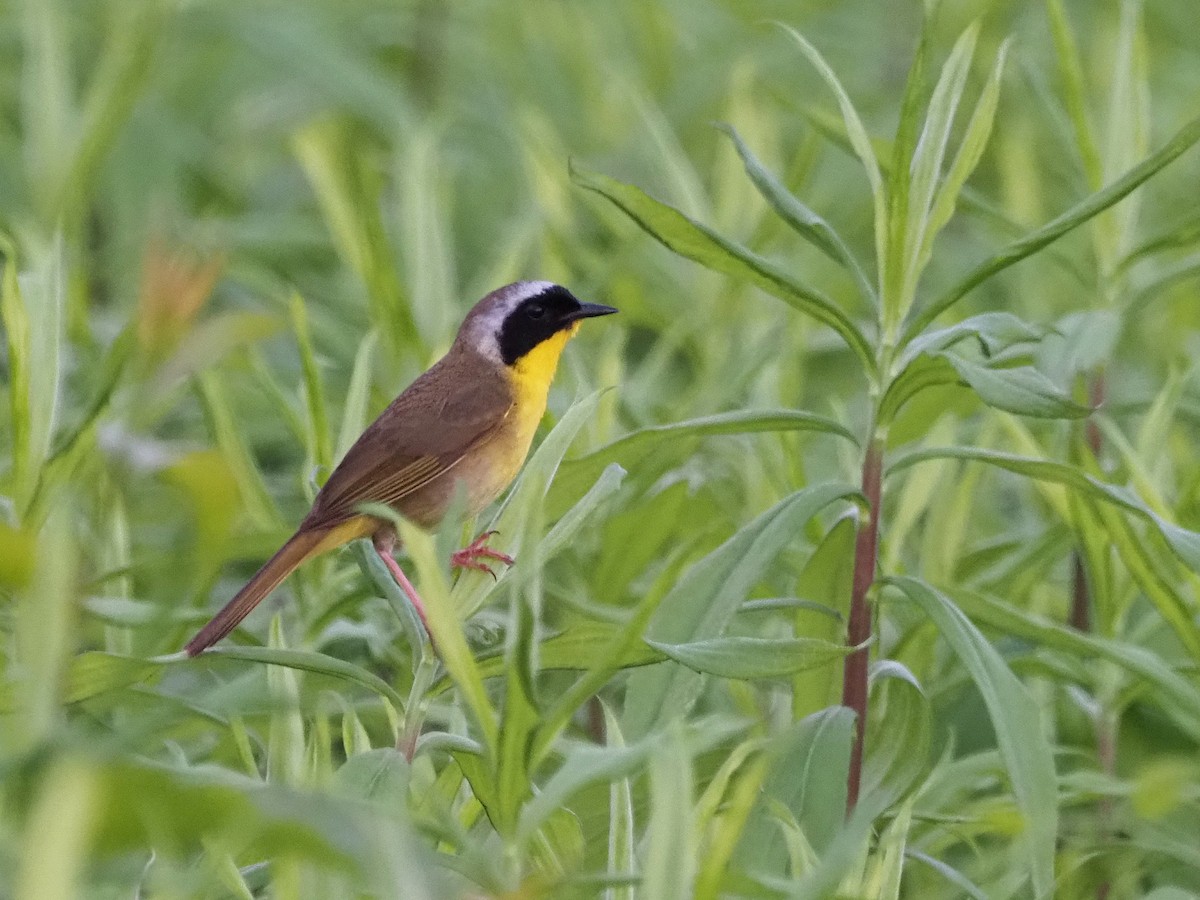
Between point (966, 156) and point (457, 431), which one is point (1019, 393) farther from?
point (457, 431)

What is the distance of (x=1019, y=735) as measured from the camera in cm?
169

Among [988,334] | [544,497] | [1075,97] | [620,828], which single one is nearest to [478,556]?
[544,497]

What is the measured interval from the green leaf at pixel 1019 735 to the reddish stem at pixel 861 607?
0.12 m

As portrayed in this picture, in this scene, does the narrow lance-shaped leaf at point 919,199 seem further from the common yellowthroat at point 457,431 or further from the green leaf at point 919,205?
the common yellowthroat at point 457,431

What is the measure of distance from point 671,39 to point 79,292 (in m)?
2.12

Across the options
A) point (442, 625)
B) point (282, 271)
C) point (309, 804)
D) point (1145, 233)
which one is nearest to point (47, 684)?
point (309, 804)

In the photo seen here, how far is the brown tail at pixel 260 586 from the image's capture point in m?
2.06

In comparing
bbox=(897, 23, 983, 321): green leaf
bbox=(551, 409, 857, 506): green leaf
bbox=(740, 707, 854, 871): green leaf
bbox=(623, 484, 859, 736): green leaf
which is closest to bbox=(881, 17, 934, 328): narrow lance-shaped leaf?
bbox=(897, 23, 983, 321): green leaf

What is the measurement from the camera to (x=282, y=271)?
3959mm

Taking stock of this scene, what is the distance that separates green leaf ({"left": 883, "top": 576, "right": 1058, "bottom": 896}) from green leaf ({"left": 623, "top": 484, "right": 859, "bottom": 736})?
0.52 feet

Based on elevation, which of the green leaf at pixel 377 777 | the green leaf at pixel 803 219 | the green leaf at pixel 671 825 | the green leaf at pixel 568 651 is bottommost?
the green leaf at pixel 671 825

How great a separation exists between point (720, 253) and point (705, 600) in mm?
387

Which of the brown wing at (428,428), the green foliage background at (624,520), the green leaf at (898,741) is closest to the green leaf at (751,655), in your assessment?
the green foliage background at (624,520)

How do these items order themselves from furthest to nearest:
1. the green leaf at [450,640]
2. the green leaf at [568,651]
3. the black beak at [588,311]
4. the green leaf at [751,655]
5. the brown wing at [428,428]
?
the black beak at [588,311], the brown wing at [428,428], the green leaf at [568,651], the green leaf at [751,655], the green leaf at [450,640]
